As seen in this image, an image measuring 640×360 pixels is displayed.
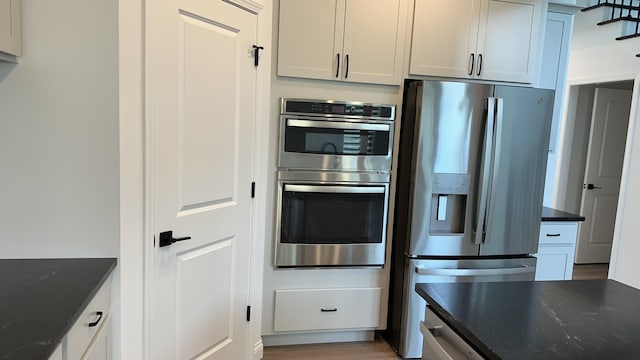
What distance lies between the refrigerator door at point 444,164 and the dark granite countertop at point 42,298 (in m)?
1.76

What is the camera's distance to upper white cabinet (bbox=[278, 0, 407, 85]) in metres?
2.52

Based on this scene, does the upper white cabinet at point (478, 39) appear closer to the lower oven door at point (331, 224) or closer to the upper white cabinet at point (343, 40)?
the upper white cabinet at point (343, 40)

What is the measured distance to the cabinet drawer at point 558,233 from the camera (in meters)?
2.94

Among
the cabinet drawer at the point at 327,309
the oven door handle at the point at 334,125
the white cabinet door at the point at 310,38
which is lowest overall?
the cabinet drawer at the point at 327,309

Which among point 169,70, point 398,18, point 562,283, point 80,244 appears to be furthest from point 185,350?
point 398,18

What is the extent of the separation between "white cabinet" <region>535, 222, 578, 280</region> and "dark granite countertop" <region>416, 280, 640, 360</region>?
1379 mm

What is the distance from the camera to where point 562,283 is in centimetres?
162

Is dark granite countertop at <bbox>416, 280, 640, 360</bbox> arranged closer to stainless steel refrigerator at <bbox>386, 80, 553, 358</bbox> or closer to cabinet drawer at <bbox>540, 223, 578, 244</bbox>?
stainless steel refrigerator at <bbox>386, 80, 553, 358</bbox>

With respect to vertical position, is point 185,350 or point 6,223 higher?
point 6,223

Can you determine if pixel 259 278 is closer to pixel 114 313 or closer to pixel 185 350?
pixel 185 350

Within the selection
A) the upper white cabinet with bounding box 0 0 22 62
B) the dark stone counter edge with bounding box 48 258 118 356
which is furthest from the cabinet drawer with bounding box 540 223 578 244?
the upper white cabinet with bounding box 0 0 22 62

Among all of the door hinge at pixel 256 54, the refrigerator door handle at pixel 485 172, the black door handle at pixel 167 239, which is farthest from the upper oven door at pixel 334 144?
the black door handle at pixel 167 239

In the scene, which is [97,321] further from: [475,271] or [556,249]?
[556,249]

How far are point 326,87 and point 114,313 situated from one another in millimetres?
1711
